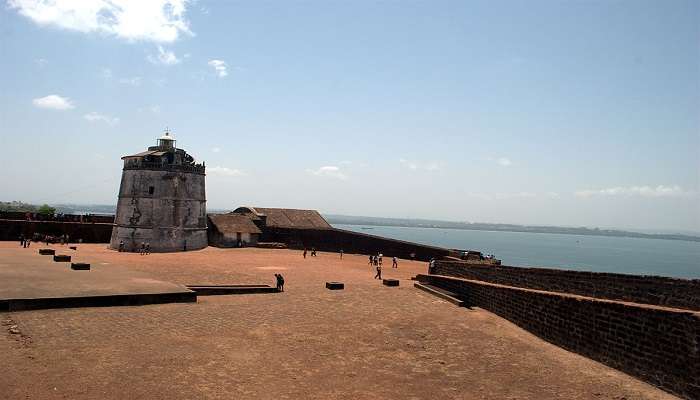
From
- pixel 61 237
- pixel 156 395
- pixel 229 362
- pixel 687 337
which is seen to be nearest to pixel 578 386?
pixel 687 337

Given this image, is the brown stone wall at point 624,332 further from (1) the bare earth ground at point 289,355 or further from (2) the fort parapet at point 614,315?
(1) the bare earth ground at point 289,355

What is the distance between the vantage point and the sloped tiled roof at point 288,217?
3803 centimetres

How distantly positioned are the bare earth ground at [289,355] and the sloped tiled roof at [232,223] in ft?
61.1

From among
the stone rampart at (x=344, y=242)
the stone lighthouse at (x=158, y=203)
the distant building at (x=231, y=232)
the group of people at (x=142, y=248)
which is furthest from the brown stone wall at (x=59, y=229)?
the stone rampart at (x=344, y=242)

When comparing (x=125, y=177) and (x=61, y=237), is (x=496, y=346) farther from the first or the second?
(x=61, y=237)

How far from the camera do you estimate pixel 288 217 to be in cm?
3962

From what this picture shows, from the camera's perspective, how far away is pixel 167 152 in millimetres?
31969

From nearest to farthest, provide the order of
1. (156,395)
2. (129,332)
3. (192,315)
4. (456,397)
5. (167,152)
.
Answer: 1. (156,395)
2. (456,397)
3. (129,332)
4. (192,315)
5. (167,152)

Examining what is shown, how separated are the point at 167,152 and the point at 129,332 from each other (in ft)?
73.7

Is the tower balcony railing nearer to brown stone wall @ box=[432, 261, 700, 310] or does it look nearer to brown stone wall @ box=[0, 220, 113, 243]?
brown stone wall @ box=[0, 220, 113, 243]

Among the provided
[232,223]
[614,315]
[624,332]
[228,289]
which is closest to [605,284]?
[614,315]

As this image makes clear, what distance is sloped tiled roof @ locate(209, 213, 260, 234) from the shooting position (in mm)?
34594

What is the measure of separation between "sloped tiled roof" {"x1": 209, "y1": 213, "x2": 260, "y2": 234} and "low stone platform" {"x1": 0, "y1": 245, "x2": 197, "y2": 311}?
1542cm

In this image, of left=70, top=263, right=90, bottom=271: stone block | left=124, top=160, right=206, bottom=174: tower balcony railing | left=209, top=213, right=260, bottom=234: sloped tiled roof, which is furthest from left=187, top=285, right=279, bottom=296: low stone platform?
left=209, top=213, right=260, bottom=234: sloped tiled roof
